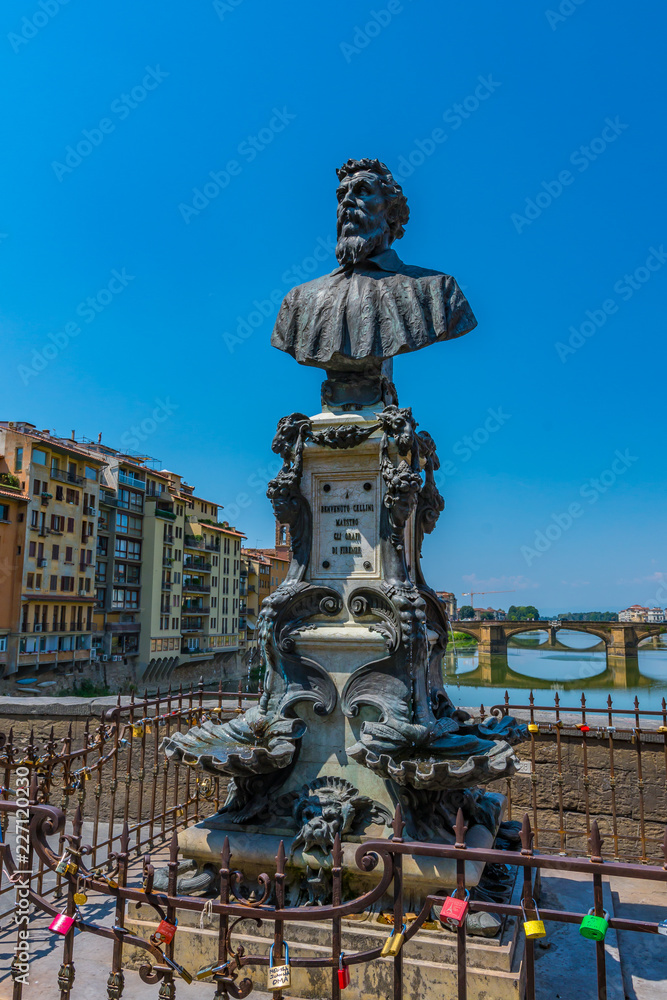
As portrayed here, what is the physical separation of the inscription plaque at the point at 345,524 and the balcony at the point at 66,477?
3756 cm

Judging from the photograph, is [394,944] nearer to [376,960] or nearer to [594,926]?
[594,926]

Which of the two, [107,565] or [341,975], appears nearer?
[341,975]

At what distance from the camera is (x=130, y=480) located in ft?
159

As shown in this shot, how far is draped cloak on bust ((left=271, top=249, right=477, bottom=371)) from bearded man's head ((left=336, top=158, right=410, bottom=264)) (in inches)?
5.3

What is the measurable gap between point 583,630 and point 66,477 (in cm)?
4562

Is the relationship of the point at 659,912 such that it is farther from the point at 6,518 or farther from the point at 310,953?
the point at 6,518

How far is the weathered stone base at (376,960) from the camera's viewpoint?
3732 millimetres

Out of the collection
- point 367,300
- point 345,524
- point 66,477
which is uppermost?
point 66,477

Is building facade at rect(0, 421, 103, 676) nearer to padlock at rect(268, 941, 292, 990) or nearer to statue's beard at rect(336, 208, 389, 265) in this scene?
statue's beard at rect(336, 208, 389, 265)

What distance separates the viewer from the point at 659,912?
17.8ft

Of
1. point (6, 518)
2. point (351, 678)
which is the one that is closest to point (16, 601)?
point (6, 518)

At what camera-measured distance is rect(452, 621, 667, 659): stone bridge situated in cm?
5862

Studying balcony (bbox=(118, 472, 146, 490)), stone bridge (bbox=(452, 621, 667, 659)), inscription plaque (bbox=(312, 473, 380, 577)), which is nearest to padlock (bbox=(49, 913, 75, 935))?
inscription plaque (bbox=(312, 473, 380, 577))

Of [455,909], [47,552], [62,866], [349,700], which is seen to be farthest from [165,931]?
[47,552]
